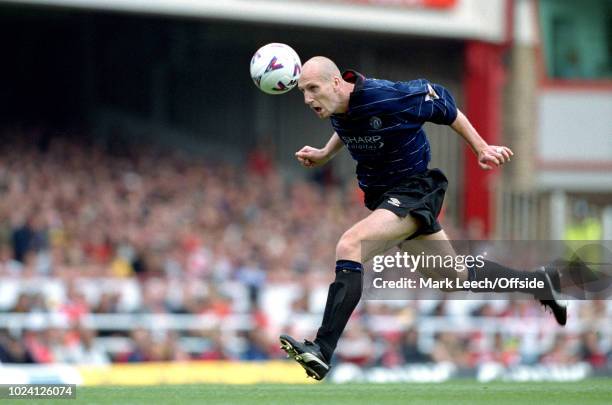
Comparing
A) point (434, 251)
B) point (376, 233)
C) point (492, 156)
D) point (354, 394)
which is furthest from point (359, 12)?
point (376, 233)

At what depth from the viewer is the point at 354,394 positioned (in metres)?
9.16

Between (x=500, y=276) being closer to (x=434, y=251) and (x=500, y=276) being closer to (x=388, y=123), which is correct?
(x=434, y=251)

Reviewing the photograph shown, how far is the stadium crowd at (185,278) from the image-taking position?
14867 mm

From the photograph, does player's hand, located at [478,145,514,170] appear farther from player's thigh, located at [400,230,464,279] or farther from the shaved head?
the shaved head

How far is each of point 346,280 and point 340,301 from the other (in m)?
0.14

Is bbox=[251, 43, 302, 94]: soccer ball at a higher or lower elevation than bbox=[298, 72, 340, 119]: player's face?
higher

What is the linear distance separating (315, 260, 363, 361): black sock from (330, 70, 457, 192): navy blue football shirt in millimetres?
829

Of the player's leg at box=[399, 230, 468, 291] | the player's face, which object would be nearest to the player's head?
the player's face

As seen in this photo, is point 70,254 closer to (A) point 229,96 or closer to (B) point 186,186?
(B) point 186,186

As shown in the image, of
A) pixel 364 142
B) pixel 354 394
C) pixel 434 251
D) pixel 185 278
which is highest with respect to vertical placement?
pixel 364 142

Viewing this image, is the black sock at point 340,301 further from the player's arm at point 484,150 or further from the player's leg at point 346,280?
the player's arm at point 484,150

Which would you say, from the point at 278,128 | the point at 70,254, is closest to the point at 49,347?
the point at 70,254

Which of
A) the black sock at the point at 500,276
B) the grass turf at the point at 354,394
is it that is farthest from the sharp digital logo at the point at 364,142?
the grass turf at the point at 354,394

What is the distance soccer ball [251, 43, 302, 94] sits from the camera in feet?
27.9
